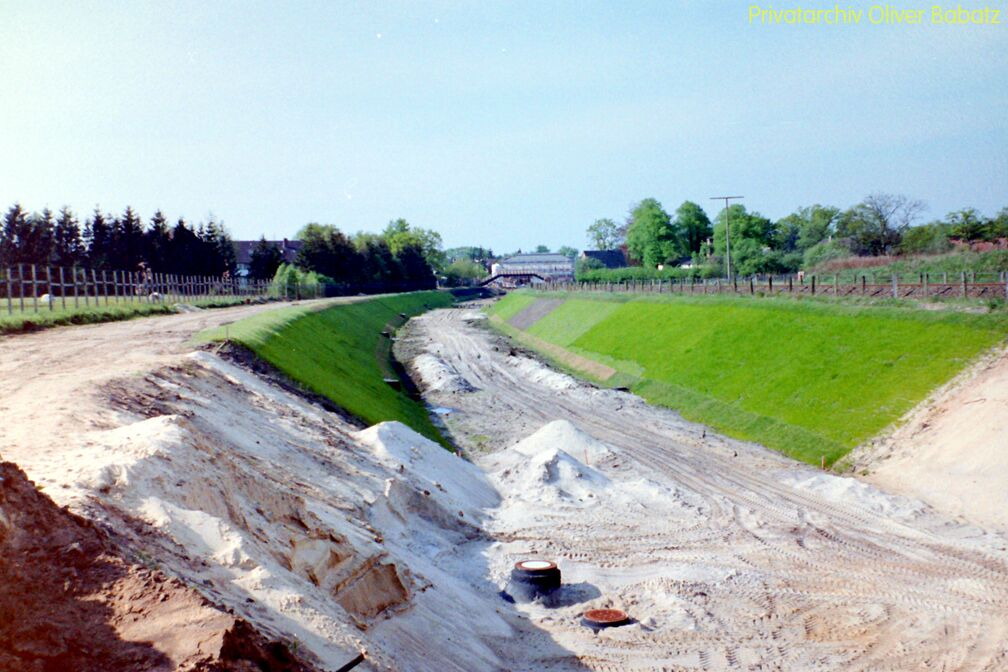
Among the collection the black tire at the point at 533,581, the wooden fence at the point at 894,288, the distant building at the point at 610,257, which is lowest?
the black tire at the point at 533,581

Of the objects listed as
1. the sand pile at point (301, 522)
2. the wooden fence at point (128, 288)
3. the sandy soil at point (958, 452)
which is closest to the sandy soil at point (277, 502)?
the sand pile at point (301, 522)

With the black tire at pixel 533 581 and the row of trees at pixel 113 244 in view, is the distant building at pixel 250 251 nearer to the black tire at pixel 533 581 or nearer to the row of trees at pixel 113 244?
the row of trees at pixel 113 244

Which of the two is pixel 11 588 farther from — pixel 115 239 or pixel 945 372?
pixel 115 239

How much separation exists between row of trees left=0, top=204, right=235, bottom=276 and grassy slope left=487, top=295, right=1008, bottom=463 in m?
68.4

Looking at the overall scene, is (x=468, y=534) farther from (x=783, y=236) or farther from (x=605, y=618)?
(x=783, y=236)

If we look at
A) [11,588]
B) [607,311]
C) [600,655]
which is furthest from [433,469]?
[607,311]

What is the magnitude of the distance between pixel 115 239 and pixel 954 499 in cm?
9534

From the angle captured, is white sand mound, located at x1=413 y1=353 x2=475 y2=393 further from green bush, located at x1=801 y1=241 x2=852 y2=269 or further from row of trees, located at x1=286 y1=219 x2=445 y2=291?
green bush, located at x1=801 y1=241 x2=852 y2=269

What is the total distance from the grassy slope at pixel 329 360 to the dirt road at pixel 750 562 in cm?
510

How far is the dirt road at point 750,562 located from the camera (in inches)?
566

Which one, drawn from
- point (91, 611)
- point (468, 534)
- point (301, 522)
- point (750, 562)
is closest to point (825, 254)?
point (750, 562)

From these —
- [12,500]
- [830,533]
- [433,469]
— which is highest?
[12,500]

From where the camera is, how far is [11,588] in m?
6.90

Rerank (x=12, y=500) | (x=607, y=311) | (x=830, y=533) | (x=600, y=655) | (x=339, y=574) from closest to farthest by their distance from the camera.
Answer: (x=12, y=500), (x=339, y=574), (x=600, y=655), (x=830, y=533), (x=607, y=311)
